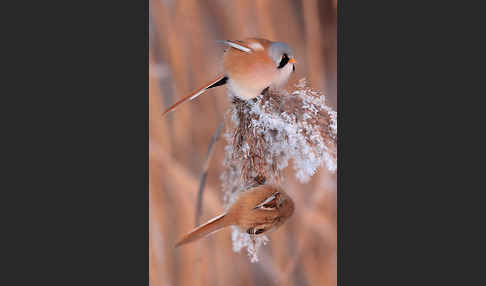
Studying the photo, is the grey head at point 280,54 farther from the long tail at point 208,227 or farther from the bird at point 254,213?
the long tail at point 208,227

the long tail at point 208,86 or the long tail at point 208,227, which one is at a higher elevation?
the long tail at point 208,86

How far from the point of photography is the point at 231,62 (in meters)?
2.61

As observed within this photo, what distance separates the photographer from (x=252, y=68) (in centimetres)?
261

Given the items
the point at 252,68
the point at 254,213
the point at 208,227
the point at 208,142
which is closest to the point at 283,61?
the point at 252,68

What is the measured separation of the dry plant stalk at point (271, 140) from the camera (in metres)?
2.63

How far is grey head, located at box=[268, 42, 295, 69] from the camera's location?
2615 millimetres

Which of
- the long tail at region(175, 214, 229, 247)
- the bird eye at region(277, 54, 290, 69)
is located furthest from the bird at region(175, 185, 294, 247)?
the bird eye at region(277, 54, 290, 69)

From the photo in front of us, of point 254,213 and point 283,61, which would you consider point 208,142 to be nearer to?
point 254,213

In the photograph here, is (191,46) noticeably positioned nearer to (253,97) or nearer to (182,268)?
(253,97)

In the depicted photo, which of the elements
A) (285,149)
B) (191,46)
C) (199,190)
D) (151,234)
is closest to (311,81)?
(285,149)

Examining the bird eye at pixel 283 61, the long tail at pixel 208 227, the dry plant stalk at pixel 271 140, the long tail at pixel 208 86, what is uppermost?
the bird eye at pixel 283 61

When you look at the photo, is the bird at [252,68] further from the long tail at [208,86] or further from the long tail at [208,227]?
the long tail at [208,227]

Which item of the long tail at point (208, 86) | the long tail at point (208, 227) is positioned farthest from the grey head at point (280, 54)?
the long tail at point (208, 227)

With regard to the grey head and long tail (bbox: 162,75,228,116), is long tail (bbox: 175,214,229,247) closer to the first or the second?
long tail (bbox: 162,75,228,116)
